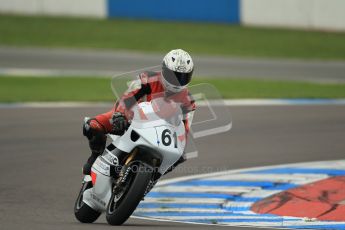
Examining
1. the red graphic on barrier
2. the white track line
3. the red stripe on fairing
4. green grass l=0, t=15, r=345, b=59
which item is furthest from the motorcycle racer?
green grass l=0, t=15, r=345, b=59

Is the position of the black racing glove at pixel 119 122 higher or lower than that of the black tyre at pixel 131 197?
higher

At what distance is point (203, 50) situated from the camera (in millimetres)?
23203

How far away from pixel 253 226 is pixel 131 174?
128cm

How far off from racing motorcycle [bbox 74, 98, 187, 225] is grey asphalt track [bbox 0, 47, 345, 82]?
1262cm

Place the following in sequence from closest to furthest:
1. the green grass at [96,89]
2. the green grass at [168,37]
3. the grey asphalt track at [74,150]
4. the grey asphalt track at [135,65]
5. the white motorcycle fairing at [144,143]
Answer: the white motorcycle fairing at [144,143] < the grey asphalt track at [74,150] < the green grass at [96,89] < the grey asphalt track at [135,65] < the green grass at [168,37]

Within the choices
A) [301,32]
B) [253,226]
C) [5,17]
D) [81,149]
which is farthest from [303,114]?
[5,17]

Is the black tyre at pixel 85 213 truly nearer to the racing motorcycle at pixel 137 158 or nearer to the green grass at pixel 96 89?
the racing motorcycle at pixel 137 158

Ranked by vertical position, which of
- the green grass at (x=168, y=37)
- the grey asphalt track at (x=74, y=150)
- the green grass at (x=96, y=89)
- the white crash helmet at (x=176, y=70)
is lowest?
the green grass at (x=168, y=37)

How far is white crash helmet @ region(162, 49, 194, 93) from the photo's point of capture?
22.9 ft

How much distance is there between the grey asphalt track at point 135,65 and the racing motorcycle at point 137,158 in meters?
12.6

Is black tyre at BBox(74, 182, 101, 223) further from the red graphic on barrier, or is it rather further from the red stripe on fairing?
the red graphic on barrier

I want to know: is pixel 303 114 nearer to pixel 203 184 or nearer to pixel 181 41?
pixel 203 184

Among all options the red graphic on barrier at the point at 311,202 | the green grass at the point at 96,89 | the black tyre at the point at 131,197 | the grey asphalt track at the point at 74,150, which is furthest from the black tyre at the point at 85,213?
the green grass at the point at 96,89

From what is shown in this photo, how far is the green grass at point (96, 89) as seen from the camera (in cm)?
1605
